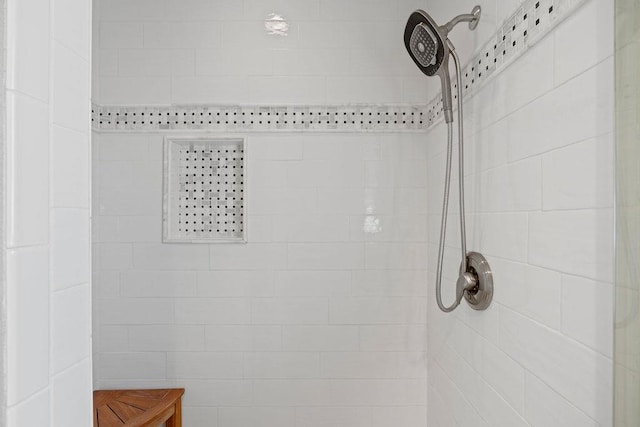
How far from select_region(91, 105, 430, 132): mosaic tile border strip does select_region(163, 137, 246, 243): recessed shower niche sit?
0.13 meters

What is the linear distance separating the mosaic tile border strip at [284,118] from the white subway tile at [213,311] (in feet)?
2.65

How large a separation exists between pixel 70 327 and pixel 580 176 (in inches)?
36.8

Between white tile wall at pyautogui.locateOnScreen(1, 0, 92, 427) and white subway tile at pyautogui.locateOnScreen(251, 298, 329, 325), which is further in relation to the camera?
white subway tile at pyautogui.locateOnScreen(251, 298, 329, 325)

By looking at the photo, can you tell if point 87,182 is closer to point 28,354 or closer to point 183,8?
point 28,354

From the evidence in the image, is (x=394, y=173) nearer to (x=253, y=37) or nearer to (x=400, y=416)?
(x=253, y=37)

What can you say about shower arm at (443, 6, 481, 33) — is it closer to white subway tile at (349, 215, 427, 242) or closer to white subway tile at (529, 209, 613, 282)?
white subway tile at (529, 209, 613, 282)

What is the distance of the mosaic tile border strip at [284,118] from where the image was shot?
2096 mm

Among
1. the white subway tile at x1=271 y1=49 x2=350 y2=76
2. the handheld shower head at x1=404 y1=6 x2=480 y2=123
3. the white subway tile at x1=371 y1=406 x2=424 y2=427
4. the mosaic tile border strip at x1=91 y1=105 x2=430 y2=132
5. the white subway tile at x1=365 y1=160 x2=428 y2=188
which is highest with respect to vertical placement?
the white subway tile at x1=271 y1=49 x2=350 y2=76

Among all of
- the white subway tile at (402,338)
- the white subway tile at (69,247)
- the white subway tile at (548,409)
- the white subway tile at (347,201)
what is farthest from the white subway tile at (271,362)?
the white subway tile at (69,247)

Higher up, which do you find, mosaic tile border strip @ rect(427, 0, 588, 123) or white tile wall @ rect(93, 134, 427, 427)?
mosaic tile border strip @ rect(427, 0, 588, 123)

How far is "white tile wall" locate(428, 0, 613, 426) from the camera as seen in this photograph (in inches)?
32.4

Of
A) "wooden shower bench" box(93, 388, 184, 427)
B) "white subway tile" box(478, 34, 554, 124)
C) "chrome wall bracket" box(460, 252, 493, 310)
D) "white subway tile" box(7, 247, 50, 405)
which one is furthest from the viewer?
"wooden shower bench" box(93, 388, 184, 427)

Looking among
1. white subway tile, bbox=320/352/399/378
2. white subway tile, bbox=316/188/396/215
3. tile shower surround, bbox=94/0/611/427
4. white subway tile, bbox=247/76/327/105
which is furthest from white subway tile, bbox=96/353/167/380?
white subway tile, bbox=247/76/327/105

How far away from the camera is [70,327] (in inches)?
26.6
